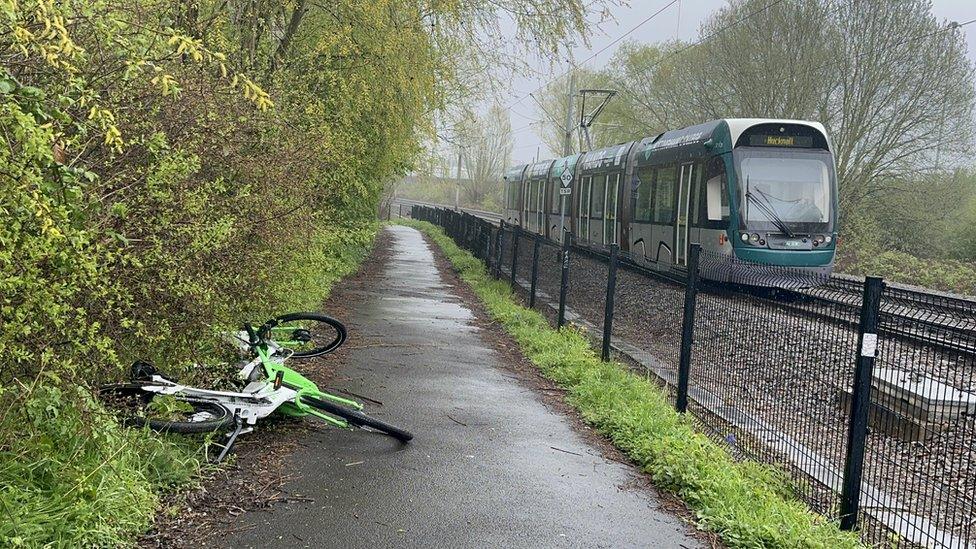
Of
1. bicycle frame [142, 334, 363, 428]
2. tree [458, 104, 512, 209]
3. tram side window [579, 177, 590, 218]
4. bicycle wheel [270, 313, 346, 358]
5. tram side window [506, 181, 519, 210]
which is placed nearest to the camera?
bicycle frame [142, 334, 363, 428]

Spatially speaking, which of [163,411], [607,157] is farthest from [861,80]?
[163,411]

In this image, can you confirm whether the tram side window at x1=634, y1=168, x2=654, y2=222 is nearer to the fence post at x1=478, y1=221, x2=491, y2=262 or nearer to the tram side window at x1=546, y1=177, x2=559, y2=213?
the fence post at x1=478, y1=221, x2=491, y2=262

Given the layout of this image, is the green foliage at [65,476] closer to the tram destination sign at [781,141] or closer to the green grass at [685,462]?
the green grass at [685,462]

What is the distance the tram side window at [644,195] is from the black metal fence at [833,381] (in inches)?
401

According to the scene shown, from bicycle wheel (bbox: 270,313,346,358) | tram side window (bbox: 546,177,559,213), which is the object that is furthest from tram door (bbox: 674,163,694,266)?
tram side window (bbox: 546,177,559,213)

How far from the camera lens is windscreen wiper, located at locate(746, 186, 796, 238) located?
15969 mm

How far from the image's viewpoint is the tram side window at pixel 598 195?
23344mm

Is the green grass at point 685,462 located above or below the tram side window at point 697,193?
below

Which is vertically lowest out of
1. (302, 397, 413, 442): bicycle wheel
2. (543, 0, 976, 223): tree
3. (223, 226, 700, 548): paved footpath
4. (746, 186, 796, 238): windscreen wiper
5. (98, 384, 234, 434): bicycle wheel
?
(223, 226, 700, 548): paved footpath

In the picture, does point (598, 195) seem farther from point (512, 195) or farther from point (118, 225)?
point (118, 225)

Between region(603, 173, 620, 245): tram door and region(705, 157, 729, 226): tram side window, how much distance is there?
560 cm

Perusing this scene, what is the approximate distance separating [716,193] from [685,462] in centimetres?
1112

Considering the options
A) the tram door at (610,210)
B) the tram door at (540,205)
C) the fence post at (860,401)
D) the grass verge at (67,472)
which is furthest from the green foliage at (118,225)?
the tram door at (540,205)

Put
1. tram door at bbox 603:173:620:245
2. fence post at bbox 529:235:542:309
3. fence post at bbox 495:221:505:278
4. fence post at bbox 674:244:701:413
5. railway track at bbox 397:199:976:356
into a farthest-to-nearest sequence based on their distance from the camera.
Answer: tram door at bbox 603:173:620:245
fence post at bbox 495:221:505:278
fence post at bbox 529:235:542:309
fence post at bbox 674:244:701:413
railway track at bbox 397:199:976:356
